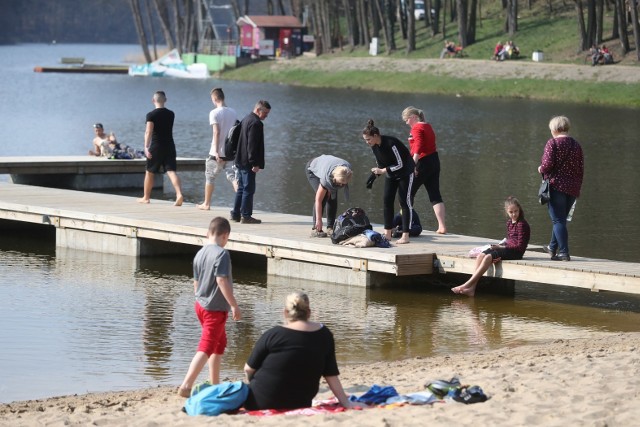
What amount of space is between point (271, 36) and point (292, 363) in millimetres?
85521

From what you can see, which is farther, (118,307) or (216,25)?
(216,25)

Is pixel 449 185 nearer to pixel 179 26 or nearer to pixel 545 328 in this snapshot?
pixel 545 328

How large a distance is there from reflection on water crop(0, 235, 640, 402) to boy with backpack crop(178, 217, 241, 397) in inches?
50.7

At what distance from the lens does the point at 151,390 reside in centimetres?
1038

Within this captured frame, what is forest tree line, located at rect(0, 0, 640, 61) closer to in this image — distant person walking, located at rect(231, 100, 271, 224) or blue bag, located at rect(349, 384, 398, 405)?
distant person walking, located at rect(231, 100, 271, 224)

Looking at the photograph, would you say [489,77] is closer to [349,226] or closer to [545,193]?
[349,226]

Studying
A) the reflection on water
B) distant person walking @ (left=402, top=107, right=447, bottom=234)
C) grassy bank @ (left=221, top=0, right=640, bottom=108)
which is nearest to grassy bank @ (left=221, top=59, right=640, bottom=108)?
grassy bank @ (left=221, top=0, right=640, bottom=108)

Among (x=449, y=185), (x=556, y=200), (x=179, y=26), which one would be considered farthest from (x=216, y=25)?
(x=556, y=200)

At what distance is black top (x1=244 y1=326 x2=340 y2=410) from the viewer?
8641 mm

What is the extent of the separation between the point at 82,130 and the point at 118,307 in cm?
2850

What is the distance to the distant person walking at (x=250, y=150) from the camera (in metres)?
15.7

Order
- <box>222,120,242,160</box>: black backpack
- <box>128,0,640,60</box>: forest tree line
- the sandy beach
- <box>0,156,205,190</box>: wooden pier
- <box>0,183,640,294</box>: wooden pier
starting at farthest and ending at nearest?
1. <box>128,0,640,60</box>: forest tree line
2. <box>0,156,205,190</box>: wooden pier
3. <box>222,120,242,160</box>: black backpack
4. <box>0,183,640,294</box>: wooden pier
5. the sandy beach

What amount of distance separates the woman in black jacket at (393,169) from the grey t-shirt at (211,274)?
5.17m

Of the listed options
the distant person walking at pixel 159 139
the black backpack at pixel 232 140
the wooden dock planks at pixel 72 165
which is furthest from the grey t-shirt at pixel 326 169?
the wooden dock planks at pixel 72 165
